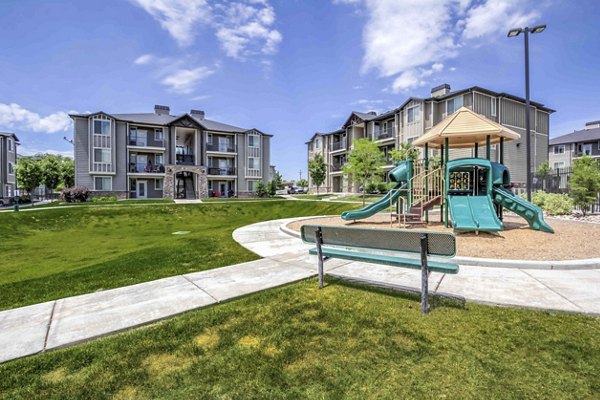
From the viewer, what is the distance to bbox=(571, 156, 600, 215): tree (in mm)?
17781

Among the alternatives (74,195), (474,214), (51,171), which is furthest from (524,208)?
(51,171)

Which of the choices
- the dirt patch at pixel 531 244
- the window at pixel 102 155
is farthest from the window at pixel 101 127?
the dirt patch at pixel 531 244

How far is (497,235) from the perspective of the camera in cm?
966

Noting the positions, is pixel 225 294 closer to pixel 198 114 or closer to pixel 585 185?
pixel 585 185

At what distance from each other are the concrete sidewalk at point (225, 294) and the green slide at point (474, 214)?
10.5 feet

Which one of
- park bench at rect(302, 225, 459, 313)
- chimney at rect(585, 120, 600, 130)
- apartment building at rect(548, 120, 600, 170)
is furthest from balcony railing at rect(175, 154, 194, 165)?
chimney at rect(585, 120, 600, 130)

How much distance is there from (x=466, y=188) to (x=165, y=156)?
132 feet

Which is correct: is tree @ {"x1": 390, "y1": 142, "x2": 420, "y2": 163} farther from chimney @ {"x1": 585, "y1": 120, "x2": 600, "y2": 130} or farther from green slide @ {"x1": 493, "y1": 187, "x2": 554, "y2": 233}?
chimney @ {"x1": 585, "y1": 120, "x2": 600, "y2": 130}

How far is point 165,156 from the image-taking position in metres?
42.6

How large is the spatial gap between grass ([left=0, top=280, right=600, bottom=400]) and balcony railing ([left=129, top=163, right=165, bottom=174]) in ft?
139

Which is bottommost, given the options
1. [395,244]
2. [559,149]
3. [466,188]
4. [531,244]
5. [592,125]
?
[531,244]

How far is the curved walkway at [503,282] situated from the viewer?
14.5 ft

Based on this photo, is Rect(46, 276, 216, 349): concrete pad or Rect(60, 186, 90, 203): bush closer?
Rect(46, 276, 216, 349): concrete pad

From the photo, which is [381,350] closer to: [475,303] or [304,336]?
[304,336]
